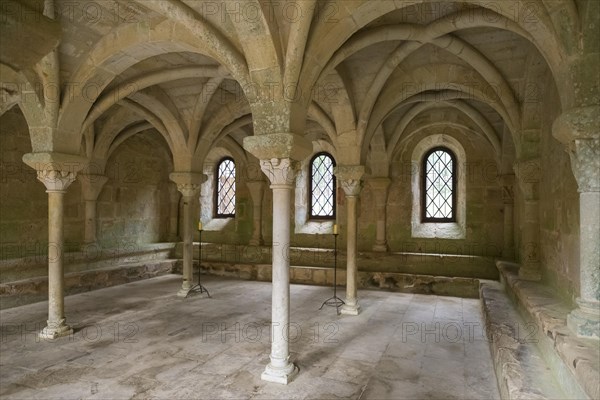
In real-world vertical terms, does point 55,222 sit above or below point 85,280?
above

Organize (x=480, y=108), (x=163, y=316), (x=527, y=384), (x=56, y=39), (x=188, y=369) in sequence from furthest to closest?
(x=480, y=108), (x=163, y=316), (x=188, y=369), (x=527, y=384), (x=56, y=39)

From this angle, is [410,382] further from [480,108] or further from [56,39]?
[480,108]

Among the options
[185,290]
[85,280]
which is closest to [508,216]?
[185,290]

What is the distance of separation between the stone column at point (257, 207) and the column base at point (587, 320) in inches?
349

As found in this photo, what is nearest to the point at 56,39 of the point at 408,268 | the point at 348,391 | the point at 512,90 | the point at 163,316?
the point at 348,391

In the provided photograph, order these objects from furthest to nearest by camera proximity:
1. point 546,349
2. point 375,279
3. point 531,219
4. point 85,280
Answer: point 375,279 < point 85,280 < point 531,219 < point 546,349

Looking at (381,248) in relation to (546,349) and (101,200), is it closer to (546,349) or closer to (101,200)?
(546,349)

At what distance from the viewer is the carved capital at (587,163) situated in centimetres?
272

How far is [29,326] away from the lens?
18.6 ft

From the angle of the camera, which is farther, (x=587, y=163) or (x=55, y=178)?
(x=55, y=178)

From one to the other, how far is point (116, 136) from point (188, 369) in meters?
7.38

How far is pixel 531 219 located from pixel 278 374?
4.53 m

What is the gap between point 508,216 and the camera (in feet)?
28.7

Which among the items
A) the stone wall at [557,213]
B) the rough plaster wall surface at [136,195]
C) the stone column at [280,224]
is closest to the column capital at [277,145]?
the stone column at [280,224]
